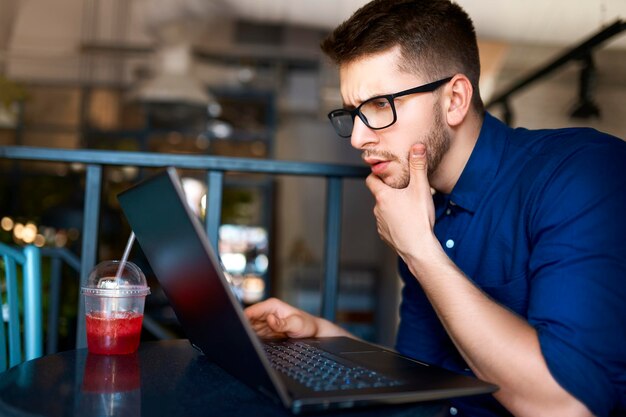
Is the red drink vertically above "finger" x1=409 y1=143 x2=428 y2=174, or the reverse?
"finger" x1=409 y1=143 x2=428 y2=174

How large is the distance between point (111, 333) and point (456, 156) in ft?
2.32

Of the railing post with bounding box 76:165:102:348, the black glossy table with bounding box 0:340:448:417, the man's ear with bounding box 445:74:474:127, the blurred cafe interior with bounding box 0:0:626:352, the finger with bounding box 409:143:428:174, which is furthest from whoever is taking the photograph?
the blurred cafe interior with bounding box 0:0:626:352

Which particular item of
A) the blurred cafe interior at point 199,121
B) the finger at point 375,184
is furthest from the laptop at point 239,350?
the blurred cafe interior at point 199,121

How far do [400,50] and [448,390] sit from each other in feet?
2.19

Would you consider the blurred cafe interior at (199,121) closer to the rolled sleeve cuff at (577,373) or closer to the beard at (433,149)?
the beard at (433,149)

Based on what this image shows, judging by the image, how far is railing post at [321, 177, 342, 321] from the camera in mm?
→ 1877

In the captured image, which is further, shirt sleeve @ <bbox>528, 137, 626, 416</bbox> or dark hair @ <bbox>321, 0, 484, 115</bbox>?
dark hair @ <bbox>321, 0, 484, 115</bbox>

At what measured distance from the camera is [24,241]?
549 centimetres

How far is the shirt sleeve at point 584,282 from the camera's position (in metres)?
0.94

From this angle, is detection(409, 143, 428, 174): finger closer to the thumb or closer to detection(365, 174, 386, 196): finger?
detection(365, 174, 386, 196): finger

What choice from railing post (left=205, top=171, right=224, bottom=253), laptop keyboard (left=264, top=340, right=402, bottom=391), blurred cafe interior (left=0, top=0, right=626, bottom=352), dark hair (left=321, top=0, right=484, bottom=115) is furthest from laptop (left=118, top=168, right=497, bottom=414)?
blurred cafe interior (left=0, top=0, right=626, bottom=352)

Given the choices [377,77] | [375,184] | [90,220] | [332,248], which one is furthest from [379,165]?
[90,220]

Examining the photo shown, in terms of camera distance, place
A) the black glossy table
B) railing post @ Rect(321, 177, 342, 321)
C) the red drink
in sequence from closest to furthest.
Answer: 1. the black glossy table
2. the red drink
3. railing post @ Rect(321, 177, 342, 321)

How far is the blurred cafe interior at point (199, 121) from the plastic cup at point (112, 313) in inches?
168
